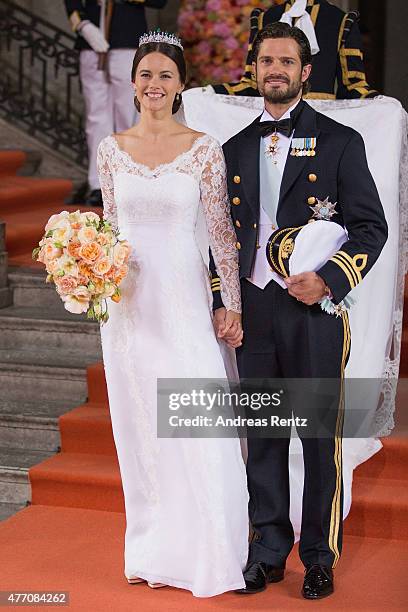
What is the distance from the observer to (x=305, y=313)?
417 centimetres

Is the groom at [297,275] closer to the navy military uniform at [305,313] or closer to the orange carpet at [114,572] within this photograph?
the navy military uniform at [305,313]

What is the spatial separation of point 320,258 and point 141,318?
75 cm

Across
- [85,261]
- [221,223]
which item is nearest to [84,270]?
[85,261]

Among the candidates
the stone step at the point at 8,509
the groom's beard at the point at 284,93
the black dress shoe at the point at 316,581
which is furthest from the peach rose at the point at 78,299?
the stone step at the point at 8,509

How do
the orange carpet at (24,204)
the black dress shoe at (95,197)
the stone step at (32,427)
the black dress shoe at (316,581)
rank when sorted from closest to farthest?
the black dress shoe at (316,581)
the stone step at (32,427)
the orange carpet at (24,204)
the black dress shoe at (95,197)

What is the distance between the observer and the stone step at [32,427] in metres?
5.94

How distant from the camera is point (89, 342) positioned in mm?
6535

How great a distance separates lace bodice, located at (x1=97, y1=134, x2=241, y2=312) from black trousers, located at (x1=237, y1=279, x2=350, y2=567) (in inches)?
4.4

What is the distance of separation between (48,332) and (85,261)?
98.7 inches

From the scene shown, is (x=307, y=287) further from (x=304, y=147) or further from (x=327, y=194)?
(x=304, y=147)

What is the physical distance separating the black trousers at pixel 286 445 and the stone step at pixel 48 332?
7.27 feet

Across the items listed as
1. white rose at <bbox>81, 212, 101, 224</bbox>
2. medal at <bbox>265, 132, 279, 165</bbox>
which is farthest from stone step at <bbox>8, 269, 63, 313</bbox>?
medal at <bbox>265, 132, 279, 165</bbox>

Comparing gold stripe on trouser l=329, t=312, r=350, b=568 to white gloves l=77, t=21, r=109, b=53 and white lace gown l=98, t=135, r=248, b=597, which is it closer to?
white lace gown l=98, t=135, r=248, b=597

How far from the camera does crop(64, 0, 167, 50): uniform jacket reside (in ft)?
27.9
